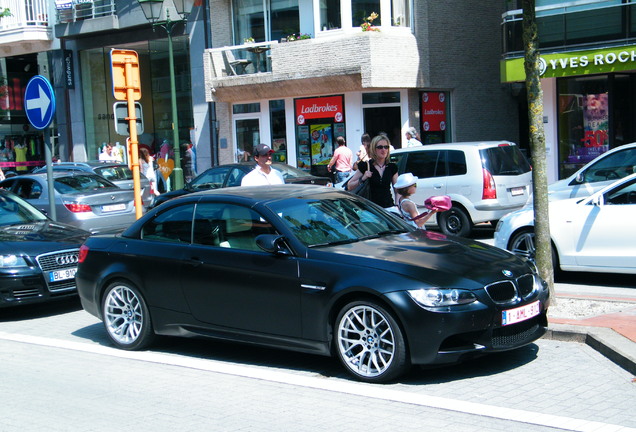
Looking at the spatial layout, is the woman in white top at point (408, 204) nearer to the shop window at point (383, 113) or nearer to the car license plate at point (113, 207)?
the car license plate at point (113, 207)

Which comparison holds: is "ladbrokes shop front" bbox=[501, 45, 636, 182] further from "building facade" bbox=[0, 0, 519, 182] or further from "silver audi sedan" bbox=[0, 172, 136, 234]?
"silver audi sedan" bbox=[0, 172, 136, 234]

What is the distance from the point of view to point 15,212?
1106cm

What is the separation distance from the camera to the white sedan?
9531mm

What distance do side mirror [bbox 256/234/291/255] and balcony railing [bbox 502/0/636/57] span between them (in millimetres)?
14939

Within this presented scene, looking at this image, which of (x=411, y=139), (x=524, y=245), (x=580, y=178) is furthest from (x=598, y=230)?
(x=411, y=139)

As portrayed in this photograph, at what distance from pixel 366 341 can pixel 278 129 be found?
18.7 meters

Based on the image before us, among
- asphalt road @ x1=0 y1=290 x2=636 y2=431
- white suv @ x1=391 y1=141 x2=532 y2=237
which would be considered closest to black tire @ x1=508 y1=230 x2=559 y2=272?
asphalt road @ x1=0 y1=290 x2=636 y2=431

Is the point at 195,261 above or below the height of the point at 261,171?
below

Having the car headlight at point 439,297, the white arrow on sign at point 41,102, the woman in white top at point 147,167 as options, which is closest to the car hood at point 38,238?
the white arrow on sign at point 41,102

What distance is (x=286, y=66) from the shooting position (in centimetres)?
2295

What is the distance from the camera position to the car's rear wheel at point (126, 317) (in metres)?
7.61

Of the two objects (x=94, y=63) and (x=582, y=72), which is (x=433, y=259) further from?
(x=94, y=63)

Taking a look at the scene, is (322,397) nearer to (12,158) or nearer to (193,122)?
(193,122)

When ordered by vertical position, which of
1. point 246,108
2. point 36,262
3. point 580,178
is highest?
point 246,108
